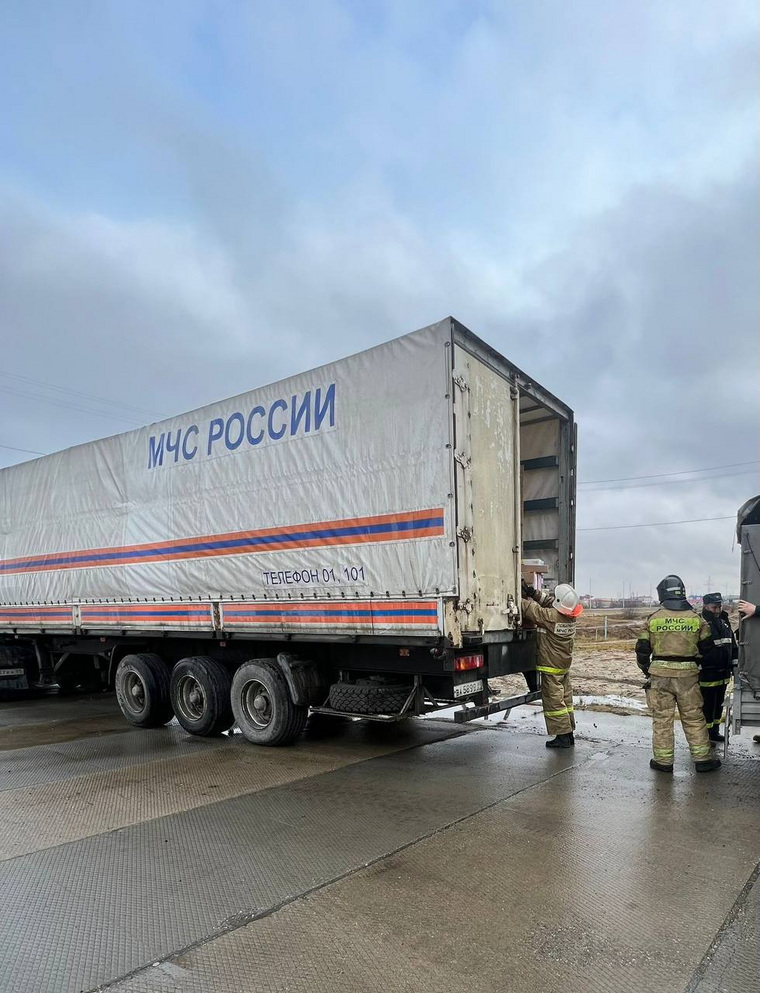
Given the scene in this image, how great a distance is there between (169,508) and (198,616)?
53.6 inches

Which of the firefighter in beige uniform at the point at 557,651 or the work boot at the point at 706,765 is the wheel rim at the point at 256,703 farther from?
the work boot at the point at 706,765

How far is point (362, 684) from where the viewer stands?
21.5 ft

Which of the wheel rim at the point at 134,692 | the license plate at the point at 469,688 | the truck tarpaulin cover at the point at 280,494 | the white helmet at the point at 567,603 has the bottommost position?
the wheel rim at the point at 134,692

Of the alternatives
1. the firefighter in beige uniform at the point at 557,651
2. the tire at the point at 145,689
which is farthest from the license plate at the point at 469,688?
the tire at the point at 145,689

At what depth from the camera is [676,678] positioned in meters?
6.08

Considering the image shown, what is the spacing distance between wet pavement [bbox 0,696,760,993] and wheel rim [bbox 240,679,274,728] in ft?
1.56

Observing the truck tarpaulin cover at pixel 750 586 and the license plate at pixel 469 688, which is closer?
the truck tarpaulin cover at pixel 750 586

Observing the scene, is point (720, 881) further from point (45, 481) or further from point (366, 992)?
point (45, 481)

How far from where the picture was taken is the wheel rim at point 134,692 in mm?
8586

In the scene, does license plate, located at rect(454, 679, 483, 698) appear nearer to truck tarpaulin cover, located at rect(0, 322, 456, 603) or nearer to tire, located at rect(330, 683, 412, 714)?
tire, located at rect(330, 683, 412, 714)

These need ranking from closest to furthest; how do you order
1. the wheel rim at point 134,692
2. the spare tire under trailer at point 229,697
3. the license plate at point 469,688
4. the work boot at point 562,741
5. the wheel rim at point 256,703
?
the license plate at point 469,688 → the spare tire under trailer at point 229,697 → the work boot at point 562,741 → the wheel rim at point 256,703 → the wheel rim at point 134,692

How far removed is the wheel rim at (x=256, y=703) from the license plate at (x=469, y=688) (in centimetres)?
212

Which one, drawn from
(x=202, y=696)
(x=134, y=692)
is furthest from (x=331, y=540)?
(x=134, y=692)

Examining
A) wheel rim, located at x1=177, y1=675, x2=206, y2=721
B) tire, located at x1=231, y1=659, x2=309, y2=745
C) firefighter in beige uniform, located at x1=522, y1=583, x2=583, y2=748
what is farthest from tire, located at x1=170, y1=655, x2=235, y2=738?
firefighter in beige uniform, located at x1=522, y1=583, x2=583, y2=748
